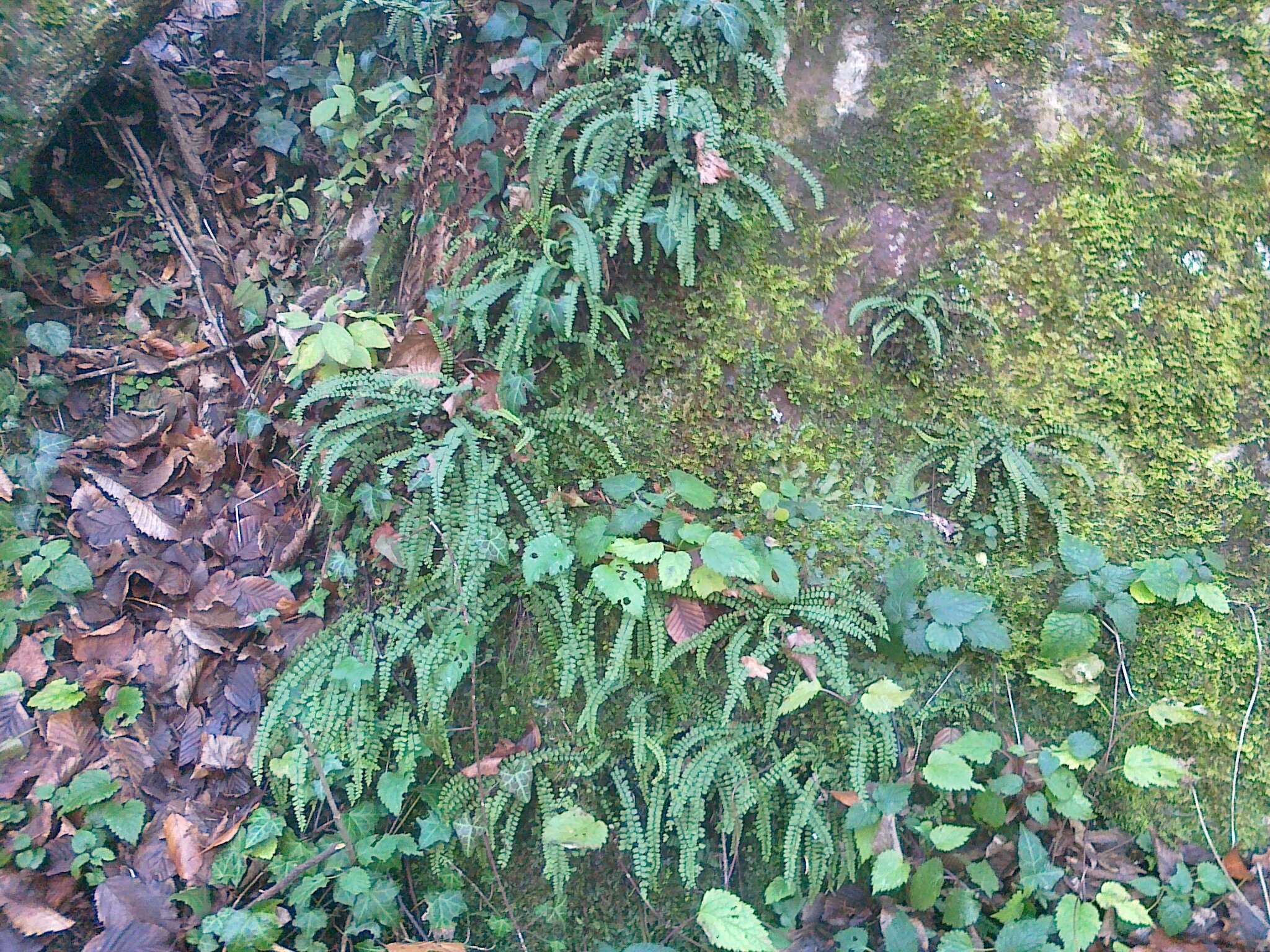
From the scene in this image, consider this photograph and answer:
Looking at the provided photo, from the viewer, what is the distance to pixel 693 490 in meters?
3.08

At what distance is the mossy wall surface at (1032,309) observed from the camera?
3061mm

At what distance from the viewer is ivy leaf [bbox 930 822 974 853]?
2.73 m

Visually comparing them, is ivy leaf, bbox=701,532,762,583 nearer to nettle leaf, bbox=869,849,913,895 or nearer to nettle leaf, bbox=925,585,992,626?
nettle leaf, bbox=925,585,992,626

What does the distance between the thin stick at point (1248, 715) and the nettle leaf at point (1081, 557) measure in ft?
2.03

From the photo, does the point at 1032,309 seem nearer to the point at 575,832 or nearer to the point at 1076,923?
the point at 1076,923

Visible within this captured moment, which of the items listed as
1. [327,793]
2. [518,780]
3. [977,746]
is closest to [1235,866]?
[977,746]

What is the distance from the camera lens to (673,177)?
10.5ft

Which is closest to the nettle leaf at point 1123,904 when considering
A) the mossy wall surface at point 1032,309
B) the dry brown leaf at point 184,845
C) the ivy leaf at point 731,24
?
the mossy wall surface at point 1032,309

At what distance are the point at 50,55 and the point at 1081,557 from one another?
15.6 ft

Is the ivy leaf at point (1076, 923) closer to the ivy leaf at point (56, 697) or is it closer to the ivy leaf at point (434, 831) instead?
the ivy leaf at point (434, 831)

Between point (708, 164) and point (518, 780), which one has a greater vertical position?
point (708, 164)

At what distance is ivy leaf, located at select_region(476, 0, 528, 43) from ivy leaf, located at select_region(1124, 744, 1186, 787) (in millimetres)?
3790

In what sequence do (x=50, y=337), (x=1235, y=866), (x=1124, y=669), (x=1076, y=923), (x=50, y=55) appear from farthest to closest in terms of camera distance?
(x=50, y=337)
(x=50, y=55)
(x=1124, y=669)
(x=1235, y=866)
(x=1076, y=923)

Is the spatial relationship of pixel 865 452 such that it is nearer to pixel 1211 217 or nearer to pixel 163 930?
pixel 1211 217
